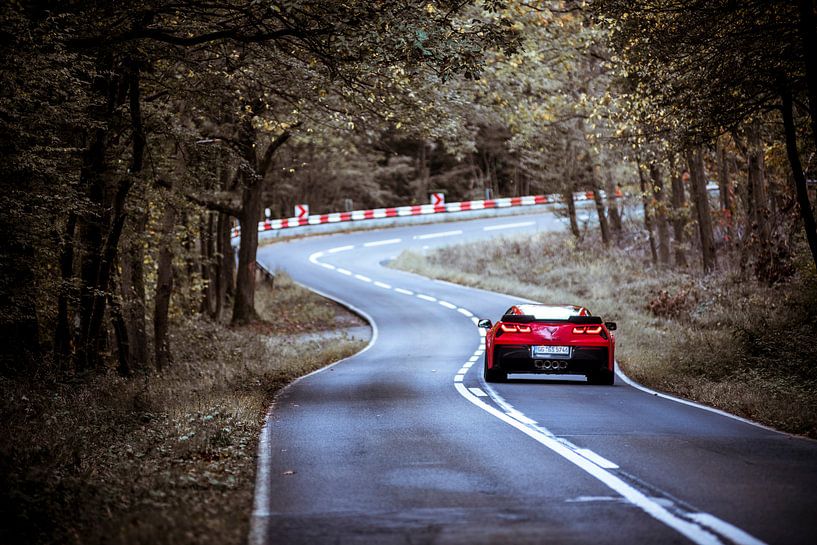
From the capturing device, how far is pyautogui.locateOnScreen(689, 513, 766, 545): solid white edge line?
5584 mm

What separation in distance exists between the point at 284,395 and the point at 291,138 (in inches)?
654

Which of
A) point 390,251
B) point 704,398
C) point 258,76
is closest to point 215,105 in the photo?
point 258,76

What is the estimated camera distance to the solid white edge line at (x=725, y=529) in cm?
558

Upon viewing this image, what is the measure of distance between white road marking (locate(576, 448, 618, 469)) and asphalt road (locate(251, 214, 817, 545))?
18 mm

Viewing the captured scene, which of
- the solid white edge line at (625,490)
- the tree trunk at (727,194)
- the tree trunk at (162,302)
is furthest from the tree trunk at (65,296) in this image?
the tree trunk at (727,194)

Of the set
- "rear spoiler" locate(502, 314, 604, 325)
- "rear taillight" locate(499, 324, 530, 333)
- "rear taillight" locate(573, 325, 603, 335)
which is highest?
"rear spoiler" locate(502, 314, 604, 325)

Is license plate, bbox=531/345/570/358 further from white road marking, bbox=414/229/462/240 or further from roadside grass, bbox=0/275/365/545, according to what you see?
white road marking, bbox=414/229/462/240

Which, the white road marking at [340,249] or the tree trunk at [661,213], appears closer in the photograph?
the tree trunk at [661,213]

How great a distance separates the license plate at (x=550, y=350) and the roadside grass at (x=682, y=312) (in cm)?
178

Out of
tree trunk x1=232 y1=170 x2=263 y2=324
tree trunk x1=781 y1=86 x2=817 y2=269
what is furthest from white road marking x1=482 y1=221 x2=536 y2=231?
tree trunk x1=781 y1=86 x2=817 y2=269

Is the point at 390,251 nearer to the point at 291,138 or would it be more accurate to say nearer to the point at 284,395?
the point at 291,138

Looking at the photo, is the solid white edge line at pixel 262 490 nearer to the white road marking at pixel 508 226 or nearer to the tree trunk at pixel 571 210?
the tree trunk at pixel 571 210

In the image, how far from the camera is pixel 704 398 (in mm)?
14031

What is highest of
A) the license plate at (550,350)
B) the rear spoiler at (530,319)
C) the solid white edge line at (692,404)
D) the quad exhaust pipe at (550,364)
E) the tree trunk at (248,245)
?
the tree trunk at (248,245)
